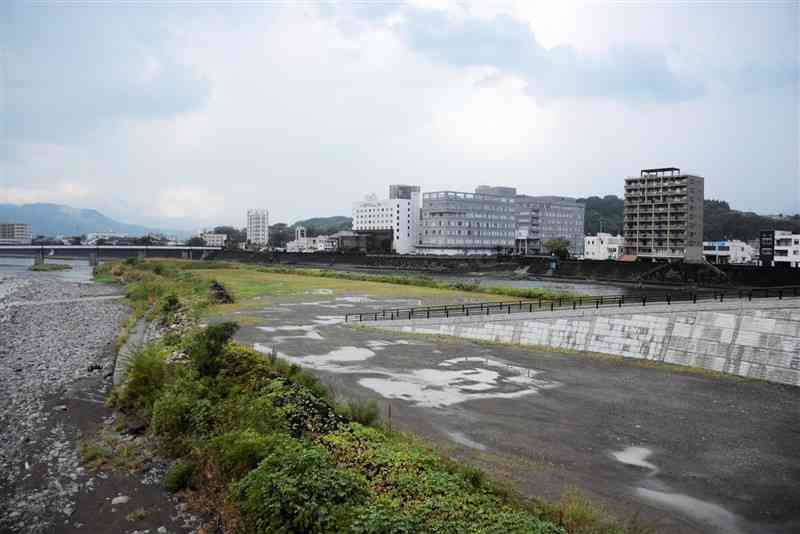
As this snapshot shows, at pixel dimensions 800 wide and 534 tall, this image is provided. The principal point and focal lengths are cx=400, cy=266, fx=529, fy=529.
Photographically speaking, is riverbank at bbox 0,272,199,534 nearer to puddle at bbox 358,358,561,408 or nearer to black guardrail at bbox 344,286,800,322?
puddle at bbox 358,358,561,408

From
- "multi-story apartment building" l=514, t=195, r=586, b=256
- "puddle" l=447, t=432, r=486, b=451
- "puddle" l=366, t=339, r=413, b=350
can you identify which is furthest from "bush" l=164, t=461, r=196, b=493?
"multi-story apartment building" l=514, t=195, r=586, b=256

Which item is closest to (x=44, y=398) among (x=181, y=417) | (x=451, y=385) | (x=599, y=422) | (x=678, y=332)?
(x=181, y=417)

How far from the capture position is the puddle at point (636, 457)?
13.6m

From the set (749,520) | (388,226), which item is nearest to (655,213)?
(388,226)

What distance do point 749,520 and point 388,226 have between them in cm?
15296

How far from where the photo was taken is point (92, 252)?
135250 millimetres

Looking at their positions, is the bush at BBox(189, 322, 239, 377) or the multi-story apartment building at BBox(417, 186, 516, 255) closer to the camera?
the bush at BBox(189, 322, 239, 377)

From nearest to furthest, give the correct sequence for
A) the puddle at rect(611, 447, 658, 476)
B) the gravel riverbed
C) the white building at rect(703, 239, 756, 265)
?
the gravel riverbed
the puddle at rect(611, 447, 658, 476)
the white building at rect(703, 239, 756, 265)

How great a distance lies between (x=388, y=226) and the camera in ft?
533

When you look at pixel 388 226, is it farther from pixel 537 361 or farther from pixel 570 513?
pixel 570 513

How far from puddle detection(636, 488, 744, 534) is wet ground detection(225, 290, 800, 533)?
0.09 feet

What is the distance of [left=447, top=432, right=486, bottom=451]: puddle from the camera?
14.5 m

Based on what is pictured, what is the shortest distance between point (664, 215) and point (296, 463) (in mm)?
115179

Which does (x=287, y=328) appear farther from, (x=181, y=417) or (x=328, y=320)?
(x=181, y=417)
